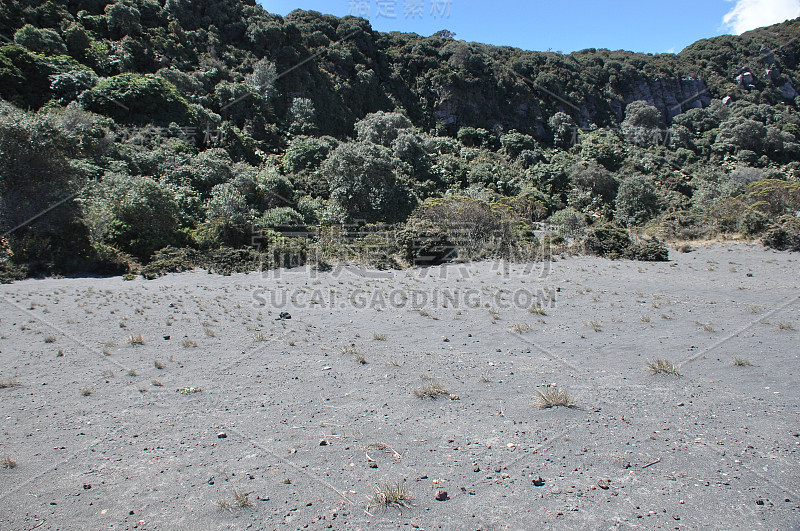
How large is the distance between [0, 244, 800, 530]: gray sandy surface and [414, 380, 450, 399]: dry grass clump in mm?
85

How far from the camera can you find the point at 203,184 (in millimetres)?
20859

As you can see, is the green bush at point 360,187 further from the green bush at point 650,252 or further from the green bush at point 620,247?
the green bush at point 650,252

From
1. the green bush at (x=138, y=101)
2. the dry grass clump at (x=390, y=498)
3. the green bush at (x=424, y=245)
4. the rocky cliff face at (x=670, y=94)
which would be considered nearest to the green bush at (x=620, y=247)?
the green bush at (x=424, y=245)

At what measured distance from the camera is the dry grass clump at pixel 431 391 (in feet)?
15.9

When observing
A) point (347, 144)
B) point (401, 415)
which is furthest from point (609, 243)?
point (347, 144)

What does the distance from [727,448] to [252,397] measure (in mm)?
4648

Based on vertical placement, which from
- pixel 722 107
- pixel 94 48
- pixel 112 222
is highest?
pixel 722 107

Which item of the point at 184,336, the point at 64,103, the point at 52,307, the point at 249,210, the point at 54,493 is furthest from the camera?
the point at 64,103

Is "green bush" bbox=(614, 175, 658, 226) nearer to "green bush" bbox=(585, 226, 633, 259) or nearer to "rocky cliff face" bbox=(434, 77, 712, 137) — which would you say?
"green bush" bbox=(585, 226, 633, 259)

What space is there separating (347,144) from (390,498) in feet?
72.4

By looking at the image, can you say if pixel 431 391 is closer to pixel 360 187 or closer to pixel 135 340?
pixel 135 340

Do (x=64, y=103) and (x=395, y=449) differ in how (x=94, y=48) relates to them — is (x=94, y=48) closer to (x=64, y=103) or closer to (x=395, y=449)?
(x=64, y=103)

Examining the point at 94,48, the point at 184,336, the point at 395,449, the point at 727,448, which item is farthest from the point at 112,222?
the point at 94,48

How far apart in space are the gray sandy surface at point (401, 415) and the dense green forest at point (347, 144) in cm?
564
